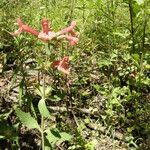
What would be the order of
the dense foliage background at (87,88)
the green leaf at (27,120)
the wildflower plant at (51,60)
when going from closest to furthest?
the wildflower plant at (51,60) < the green leaf at (27,120) < the dense foliage background at (87,88)

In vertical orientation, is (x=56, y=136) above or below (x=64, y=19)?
below

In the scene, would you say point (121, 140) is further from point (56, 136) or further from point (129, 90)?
point (56, 136)

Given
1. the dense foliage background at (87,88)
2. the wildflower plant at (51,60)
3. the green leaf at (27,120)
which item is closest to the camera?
the wildflower plant at (51,60)

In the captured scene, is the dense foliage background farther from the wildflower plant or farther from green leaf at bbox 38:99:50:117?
green leaf at bbox 38:99:50:117

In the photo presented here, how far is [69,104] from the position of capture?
3.29 meters

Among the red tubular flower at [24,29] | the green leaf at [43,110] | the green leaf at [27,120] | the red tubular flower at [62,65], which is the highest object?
the red tubular flower at [24,29]

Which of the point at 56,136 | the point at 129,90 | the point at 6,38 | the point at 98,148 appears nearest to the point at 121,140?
the point at 98,148

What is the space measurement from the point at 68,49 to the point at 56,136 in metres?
1.44

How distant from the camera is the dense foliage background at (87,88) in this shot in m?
2.84

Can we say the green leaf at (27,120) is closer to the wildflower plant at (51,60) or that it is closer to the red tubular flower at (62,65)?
the wildflower plant at (51,60)

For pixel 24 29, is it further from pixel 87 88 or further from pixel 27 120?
pixel 87 88

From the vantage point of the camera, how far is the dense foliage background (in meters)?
2.84

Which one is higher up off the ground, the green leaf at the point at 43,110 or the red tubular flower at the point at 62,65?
the red tubular flower at the point at 62,65

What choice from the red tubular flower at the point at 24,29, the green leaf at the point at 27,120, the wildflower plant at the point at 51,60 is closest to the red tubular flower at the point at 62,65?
the wildflower plant at the point at 51,60
